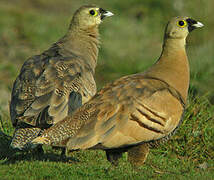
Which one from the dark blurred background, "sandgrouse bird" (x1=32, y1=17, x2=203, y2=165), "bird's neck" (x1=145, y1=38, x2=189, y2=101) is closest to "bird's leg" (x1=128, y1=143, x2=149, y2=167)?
"sandgrouse bird" (x1=32, y1=17, x2=203, y2=165)

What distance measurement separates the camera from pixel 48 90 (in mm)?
6637

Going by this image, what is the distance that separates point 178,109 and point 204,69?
25.3ft

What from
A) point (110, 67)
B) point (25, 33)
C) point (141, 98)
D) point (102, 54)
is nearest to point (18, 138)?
point (141, 98)

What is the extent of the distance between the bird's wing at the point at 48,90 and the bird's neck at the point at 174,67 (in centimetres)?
118

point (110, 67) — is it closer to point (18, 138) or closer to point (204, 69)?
point (204, 69)

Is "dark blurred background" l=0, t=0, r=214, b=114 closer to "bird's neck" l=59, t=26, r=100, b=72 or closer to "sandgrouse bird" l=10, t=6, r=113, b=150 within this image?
"bird's neck" l=59, t=26, r=100, b=72

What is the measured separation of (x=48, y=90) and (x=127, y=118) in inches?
56.4

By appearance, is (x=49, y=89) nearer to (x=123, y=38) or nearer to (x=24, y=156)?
(x=24, y=156)

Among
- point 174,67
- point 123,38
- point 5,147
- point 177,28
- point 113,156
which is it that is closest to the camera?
point 113,156

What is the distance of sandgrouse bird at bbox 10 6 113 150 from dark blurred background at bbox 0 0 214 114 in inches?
159

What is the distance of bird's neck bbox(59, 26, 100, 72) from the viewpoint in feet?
26.2

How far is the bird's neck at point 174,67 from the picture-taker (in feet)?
21.5

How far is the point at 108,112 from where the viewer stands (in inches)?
230

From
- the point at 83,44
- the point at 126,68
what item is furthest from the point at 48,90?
the point at 126,68
